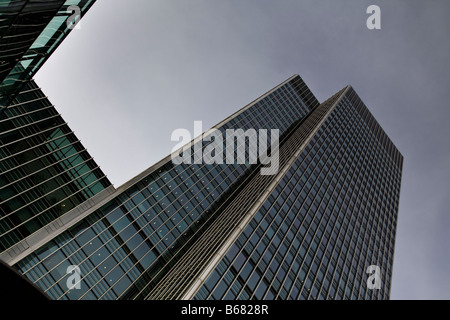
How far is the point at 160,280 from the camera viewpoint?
41.2 metres

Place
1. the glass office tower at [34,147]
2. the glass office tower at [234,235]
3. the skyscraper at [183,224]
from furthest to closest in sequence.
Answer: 1. the glass office tower at [234,235]
2. the skyscraper at [183,224]
3. the glass office tower at [34,147]

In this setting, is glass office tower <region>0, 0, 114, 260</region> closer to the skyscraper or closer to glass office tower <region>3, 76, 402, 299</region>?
the skyscraper

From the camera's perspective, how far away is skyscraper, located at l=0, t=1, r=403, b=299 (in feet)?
106

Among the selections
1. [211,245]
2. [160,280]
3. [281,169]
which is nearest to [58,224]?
[160,280]

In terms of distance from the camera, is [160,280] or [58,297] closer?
[58,297]

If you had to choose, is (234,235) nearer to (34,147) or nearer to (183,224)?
(183,224)

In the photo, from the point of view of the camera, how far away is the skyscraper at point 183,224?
106 feet

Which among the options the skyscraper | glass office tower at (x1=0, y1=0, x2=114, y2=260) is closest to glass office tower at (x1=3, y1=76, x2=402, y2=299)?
the skyscraper

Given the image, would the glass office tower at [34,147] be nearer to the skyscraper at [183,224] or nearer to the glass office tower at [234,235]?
the skyscraper at [183,224]

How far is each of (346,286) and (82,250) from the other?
41.6m

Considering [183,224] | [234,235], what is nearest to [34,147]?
[183,224]

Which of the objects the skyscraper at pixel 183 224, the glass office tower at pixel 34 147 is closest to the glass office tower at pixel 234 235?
the skyscraper at pixel 183 224
